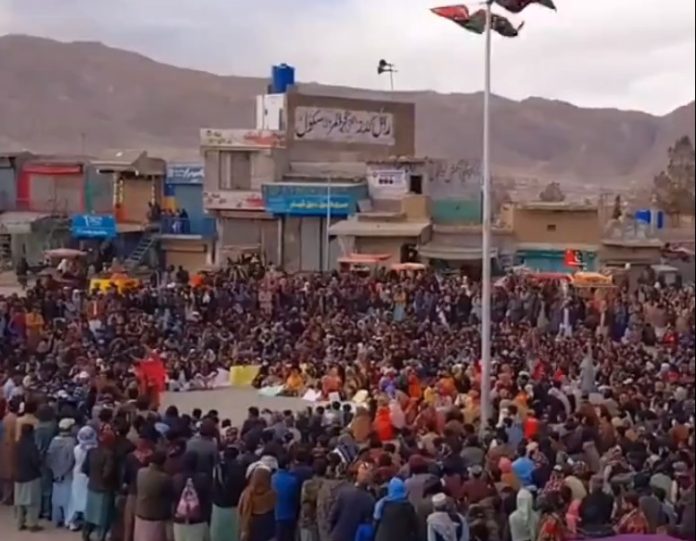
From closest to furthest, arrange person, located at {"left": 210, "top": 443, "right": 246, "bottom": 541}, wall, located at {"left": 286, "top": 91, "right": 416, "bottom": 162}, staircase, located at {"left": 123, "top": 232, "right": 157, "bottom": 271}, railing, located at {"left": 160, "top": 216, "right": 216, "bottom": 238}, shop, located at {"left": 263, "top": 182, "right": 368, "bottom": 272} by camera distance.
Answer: person, located at {"left": 210, "top": 443, "right": 246, "bottom": 541}
shop, located at {"left": 263, "top": 182, "right": 368, "bottom": 272}
staircase, located at {"left": 123, "top": 232, "right": 157, "bottom": 271}
railing, located at {"left": 160, "top": 216, "right": 216, "bottom": 238}
wall, located at {"left": 286, "top": 91, "right": 416, "bottom": 162}

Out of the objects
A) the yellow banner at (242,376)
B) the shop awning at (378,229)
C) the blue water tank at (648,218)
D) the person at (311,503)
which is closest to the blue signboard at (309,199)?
the shop awning at (378,229)

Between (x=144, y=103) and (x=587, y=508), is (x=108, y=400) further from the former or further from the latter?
(x=144, y=103)

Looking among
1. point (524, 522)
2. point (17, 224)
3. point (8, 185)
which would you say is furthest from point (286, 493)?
point (8, 185)

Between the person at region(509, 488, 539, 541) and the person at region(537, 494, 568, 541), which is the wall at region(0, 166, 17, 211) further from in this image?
the person at region(537, 494, 568, 541)

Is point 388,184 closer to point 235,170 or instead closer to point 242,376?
point 235,170

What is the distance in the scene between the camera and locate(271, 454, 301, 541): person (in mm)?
8219

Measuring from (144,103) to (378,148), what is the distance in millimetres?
70289

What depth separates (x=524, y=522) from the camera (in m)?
7.62

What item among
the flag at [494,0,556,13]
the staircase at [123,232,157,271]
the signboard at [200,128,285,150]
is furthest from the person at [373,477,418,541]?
the signboard at [200,128,285,150]

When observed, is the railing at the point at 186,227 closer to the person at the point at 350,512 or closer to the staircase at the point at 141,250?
the staircase at the point at 141,250

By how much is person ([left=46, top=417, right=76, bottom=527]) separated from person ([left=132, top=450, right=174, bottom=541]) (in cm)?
113

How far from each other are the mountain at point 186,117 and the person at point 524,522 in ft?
181

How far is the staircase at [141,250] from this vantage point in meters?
35.3

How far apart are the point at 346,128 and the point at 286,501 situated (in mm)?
33890
